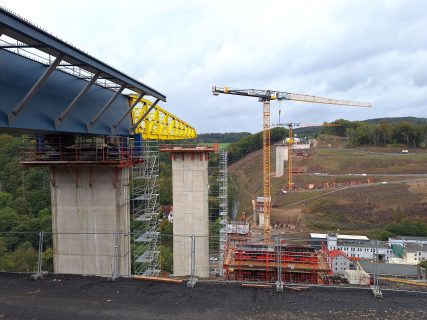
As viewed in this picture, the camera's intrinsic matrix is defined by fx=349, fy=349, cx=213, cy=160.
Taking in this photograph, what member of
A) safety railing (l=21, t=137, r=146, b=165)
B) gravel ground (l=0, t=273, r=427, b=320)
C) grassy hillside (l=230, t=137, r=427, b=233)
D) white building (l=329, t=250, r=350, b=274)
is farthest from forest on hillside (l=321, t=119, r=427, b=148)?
gravel ground (l=0, t=273, r=427, b=320)

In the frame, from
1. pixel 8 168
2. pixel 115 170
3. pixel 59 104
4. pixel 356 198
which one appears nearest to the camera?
pixel 59 104

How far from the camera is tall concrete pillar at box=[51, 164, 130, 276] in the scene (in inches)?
621

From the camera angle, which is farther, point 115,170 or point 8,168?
point 8,168

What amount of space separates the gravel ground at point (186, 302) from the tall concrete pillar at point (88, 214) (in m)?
6.88

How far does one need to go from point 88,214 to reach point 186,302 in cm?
961

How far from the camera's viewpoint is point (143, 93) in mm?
14172

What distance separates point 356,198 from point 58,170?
58236mm

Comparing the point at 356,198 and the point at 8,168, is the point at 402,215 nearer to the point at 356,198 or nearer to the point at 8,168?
the point at 356,198

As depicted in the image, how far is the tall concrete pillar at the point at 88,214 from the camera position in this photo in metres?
15.8

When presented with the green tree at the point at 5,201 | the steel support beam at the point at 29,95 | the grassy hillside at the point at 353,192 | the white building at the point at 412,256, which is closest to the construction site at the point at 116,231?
the steel support beam at the point at 29,95

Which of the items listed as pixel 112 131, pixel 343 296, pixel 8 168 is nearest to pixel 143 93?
pixel 112 131

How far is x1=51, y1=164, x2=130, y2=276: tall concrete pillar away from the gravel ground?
6.88m

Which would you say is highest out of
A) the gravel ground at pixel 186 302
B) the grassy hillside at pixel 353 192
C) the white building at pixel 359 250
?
the gravel ground at pixel 186 302

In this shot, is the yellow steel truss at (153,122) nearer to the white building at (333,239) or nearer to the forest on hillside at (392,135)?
the white building at (333,239)
